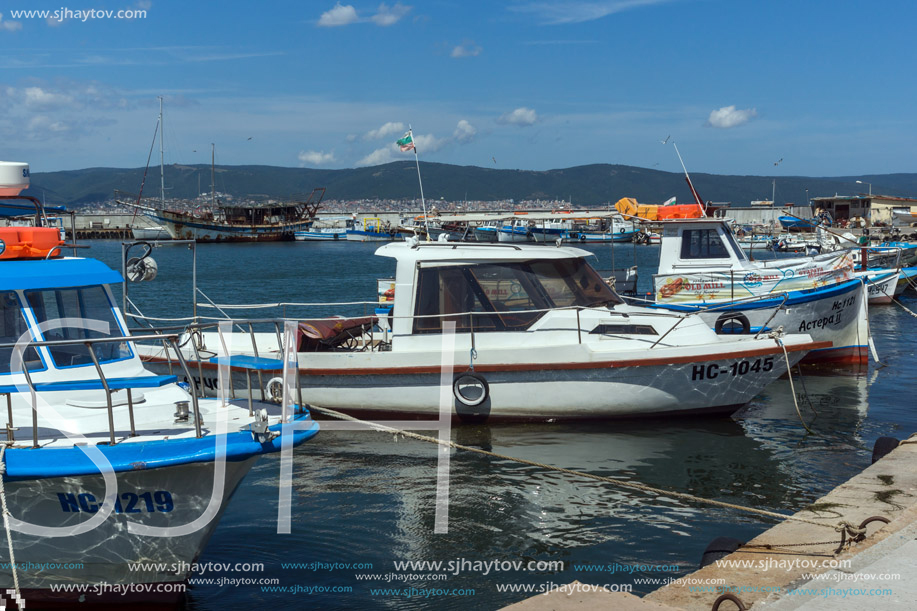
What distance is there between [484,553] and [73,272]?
4.74 meters

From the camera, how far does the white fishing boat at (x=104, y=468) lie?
620 centimetres

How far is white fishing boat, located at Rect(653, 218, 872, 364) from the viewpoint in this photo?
1653 centimetres

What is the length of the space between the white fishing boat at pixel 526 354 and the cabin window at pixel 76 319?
3.50 m

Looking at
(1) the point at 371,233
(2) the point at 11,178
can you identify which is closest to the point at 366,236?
(1) the point at 371,233

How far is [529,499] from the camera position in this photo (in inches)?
380

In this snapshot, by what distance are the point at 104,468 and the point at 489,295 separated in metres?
7.25

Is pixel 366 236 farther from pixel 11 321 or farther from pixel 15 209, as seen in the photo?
pixel 11 321

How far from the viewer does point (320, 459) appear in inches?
446

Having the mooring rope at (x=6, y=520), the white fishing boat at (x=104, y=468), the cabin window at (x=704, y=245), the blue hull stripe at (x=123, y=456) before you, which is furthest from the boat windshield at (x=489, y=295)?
the cabin window at (x=704, y=245)

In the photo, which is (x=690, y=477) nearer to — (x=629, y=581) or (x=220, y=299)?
(x=629, y=581)

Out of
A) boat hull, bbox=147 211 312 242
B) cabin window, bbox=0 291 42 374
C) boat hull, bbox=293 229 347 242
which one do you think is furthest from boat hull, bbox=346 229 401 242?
cabin window, bbox=0 291 42 374

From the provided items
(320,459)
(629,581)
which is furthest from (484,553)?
(320,459)

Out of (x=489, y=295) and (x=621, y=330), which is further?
(x=489, y=295)

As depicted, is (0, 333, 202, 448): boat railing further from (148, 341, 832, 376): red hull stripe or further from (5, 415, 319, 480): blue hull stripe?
(148, 341, 832, 376): red hull stripe
